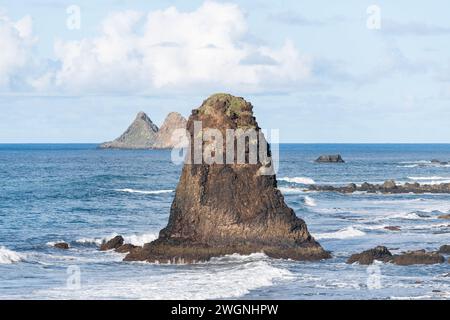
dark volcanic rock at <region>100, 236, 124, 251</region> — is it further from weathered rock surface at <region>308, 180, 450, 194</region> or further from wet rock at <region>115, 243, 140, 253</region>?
weathered rock surface at <region>308, 180, 450, 194</region>

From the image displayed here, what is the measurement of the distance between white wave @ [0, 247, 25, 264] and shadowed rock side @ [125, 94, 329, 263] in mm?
5528

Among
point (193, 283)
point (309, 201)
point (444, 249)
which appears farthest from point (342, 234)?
point (309, 201)

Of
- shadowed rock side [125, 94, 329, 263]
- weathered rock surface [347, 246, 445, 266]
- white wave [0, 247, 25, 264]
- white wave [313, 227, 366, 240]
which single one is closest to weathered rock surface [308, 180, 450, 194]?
white wave [313, 227, 366, 240]

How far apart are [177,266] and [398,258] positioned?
33.0ft

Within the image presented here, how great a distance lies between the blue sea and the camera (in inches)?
1476

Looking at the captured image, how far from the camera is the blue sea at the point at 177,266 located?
123 ft

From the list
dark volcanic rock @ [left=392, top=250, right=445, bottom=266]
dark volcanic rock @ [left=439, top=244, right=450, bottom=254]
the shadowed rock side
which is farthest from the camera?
dark volcanic rock @ [left=439, top=244, right=450, bottom=254]

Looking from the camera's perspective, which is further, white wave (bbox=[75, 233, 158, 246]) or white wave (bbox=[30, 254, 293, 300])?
white wave (bbox=[75, 233, 158, 246])

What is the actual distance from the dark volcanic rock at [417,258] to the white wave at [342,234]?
1113 cm

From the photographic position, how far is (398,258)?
146ft

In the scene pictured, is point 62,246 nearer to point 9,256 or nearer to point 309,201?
point 9,256

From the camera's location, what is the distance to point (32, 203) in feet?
263
